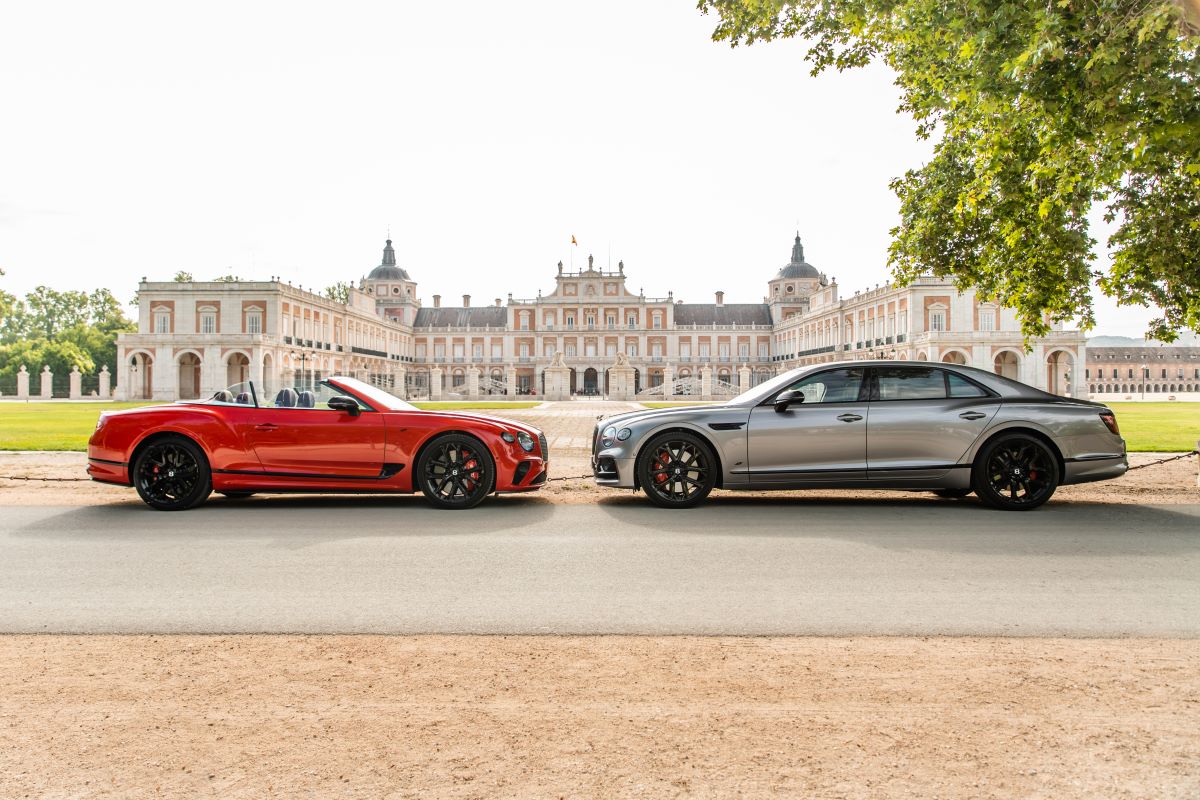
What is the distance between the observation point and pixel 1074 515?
24.5 feet

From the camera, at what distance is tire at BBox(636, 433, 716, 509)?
7.81 meters

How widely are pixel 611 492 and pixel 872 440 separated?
2777 millimetres

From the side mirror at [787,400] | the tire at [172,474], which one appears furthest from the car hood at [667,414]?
the tire at [172,474]

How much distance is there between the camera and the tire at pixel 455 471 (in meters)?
7.70

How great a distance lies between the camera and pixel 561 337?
311 ft

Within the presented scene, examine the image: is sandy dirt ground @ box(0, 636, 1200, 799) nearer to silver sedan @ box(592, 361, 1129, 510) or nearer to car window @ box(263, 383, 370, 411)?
silver sedan @ box(592, 361, 1129, 510)

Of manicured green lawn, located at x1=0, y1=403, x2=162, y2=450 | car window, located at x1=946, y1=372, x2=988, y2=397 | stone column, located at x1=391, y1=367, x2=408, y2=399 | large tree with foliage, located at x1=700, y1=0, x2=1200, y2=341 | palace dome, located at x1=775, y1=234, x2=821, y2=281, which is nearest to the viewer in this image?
large tree with foliage, located at x1=700, y1=0, x2=1200, y2=341

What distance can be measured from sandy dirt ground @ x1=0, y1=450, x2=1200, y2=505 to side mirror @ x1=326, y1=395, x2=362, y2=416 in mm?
2072

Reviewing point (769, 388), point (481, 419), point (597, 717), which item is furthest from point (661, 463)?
point (597, 717)

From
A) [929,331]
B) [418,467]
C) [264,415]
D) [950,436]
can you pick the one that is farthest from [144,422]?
[929,331]

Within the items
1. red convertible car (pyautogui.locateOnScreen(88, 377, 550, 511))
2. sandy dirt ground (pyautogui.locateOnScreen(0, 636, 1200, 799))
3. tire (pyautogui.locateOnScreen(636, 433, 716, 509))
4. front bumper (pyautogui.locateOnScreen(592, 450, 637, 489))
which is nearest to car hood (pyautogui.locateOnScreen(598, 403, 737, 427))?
tire (pyautogui.locateOnScreen(636, 433, 716, 509))

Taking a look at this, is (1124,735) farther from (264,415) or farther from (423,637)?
(264,415)

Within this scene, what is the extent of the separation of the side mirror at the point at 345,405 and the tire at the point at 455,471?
0.74m

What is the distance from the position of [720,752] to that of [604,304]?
9318 cm
